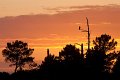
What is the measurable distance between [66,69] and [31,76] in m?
22.8

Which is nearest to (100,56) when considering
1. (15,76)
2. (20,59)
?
(15,76)

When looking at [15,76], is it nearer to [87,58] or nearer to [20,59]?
[87,58]

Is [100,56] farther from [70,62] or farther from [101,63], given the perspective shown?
[70,62]

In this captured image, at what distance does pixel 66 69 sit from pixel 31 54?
80.7 meters

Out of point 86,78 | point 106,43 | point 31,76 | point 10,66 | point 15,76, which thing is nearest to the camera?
point 86,78

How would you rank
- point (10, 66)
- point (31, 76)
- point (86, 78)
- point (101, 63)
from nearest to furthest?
point (86, 78) < point (101, 63) < point (31, 76) < point (10, 66)

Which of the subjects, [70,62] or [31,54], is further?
[31,54]

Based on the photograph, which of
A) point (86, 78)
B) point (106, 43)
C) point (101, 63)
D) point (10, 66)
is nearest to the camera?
point (86, 78)

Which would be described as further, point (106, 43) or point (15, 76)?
point (106, 43)

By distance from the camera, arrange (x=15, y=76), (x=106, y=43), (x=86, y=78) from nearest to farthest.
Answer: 1. (x=86, y=78)
2. (x=15, y=76)
3. (x=106, y=43)

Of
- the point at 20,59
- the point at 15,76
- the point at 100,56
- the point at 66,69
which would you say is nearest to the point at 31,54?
the point at 20,59

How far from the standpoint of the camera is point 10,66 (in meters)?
133

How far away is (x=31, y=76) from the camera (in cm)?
7656

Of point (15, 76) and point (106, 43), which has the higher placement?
point (106, 43)
